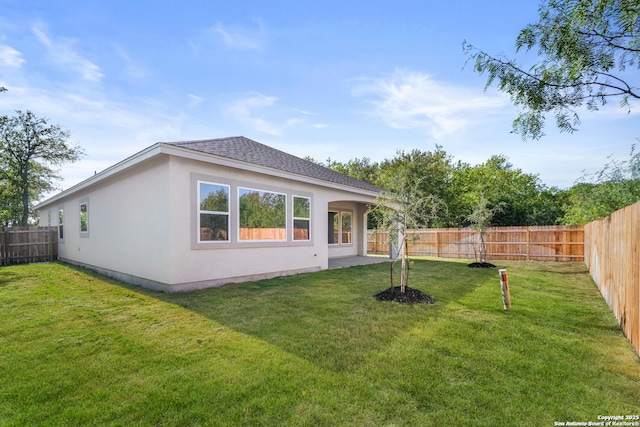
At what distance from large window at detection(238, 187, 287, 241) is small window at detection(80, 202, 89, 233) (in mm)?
7276

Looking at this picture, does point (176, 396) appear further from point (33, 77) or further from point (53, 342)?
point (33, 77)

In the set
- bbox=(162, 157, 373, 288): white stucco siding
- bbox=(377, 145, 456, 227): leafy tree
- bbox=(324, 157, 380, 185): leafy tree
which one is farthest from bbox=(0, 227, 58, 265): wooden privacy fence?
bbox=(324, 157, 380, 185): leafy tree

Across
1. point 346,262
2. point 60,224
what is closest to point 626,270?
point 346,262

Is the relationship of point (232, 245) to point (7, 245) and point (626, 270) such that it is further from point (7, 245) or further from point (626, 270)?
point (7, 245)

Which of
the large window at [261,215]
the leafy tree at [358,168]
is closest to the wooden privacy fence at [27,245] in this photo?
the large window at [261,215]

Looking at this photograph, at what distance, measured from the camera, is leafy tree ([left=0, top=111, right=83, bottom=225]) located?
2173cm

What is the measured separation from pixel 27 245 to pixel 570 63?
1948 cm

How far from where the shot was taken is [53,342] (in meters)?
4.02

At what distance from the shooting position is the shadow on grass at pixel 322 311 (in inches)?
152

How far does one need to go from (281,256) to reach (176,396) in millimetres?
6570

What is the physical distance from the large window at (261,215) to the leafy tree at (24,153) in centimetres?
2266

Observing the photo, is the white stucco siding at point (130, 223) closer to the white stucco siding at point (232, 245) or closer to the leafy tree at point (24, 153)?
the white stucco siding at point (232, 245)

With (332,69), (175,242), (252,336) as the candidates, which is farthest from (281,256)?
(332,69)

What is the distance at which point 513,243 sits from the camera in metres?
15.6
